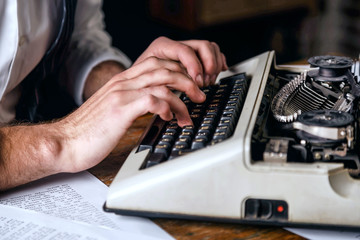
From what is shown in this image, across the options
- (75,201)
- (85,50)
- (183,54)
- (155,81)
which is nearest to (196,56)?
(183,54)

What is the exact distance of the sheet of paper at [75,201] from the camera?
3.04 feet

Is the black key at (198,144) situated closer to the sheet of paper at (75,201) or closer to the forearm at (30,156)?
the sheet of paper at (75,201)

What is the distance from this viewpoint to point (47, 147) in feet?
3.49

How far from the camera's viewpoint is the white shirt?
1476 millimetres

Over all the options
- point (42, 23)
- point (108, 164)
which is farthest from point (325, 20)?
point (108, 164)

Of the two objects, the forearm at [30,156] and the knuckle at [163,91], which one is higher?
the knuckle at [163,91]

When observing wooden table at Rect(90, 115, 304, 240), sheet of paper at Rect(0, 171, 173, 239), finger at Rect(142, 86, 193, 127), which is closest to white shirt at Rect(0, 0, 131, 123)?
sheet of paper at Rect(0, 171, 173, 239)

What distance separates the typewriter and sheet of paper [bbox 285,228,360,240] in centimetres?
3

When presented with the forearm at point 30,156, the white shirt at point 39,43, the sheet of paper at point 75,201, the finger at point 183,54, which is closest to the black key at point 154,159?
the sheet of paper at point 75,201

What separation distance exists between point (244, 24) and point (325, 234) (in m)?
3.33

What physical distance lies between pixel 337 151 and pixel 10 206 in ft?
2.10

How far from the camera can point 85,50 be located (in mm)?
1880

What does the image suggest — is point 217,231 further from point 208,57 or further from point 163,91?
point 208,57

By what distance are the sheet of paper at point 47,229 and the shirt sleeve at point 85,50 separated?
0.91m
